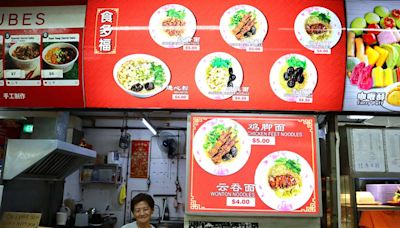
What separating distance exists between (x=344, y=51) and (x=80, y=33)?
7.74 feet

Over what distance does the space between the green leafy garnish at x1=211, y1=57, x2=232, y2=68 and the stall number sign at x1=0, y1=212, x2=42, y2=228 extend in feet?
7.49

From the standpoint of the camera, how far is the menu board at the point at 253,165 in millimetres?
2795

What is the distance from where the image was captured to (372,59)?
117 inches

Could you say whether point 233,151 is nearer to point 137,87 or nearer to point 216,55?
point 216,55

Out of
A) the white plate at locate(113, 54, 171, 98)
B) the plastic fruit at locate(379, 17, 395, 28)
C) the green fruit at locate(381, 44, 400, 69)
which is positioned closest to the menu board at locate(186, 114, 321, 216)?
the white plate at locate(113, 54, 171, 98)

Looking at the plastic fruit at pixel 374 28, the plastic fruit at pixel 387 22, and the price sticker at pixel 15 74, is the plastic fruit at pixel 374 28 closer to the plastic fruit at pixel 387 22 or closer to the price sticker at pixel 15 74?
the plastic fruit at pixel 387 22

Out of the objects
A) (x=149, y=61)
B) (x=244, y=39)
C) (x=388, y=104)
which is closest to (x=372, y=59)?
(x=388, y=104)

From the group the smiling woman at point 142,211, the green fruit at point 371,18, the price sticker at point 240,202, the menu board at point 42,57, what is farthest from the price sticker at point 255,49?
the smiling woman at point 142,211

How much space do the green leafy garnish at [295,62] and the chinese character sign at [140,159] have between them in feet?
24.4

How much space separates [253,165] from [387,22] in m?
1.76

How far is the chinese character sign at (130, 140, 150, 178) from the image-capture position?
32.0 feet

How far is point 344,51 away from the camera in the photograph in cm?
297

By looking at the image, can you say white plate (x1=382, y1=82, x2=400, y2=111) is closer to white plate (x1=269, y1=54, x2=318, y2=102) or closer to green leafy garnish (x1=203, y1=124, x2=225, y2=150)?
white plate (x1=269, y1=54, x2=318, y2=102)

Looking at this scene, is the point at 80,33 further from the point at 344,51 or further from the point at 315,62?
the point at 344,51
